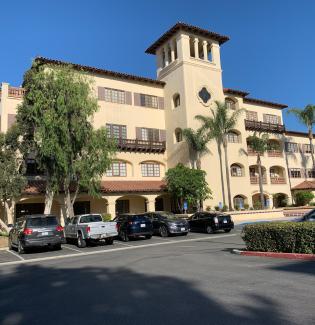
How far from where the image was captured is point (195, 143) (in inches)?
1368

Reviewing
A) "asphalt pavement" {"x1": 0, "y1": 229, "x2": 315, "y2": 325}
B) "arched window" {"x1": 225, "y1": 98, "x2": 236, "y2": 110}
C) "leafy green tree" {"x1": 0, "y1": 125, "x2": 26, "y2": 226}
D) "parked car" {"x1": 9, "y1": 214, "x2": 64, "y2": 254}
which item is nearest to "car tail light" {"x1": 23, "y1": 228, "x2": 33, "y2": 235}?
"parked car" {"x1": 9, "y1": 214, "x2": 64, "y2": 254}

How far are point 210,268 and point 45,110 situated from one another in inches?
717

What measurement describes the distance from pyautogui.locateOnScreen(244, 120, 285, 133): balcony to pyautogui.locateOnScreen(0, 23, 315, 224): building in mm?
612

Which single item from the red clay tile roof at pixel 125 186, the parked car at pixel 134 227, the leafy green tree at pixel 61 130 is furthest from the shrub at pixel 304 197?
the parked car at pixel 134 227

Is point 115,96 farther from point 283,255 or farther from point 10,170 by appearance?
point 283,255

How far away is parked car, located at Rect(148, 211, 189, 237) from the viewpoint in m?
23.2

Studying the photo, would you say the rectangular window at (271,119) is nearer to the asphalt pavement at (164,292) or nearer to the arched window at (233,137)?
the arched window at (233,137)

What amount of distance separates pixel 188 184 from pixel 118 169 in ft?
25.4

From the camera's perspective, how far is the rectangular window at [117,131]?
35.8 metres

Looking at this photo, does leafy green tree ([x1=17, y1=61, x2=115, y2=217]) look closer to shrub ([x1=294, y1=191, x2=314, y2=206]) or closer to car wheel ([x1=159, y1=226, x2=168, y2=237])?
car wheel ([x1=159, y1=226, x2=168, y2=237])

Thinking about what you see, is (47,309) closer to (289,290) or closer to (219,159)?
(289,290)

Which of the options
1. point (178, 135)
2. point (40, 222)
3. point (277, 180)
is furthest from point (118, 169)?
point (277, 180)

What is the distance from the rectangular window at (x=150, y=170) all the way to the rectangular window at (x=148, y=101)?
6449mm

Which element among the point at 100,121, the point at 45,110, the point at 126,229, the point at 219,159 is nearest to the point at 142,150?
the point at 100,121
